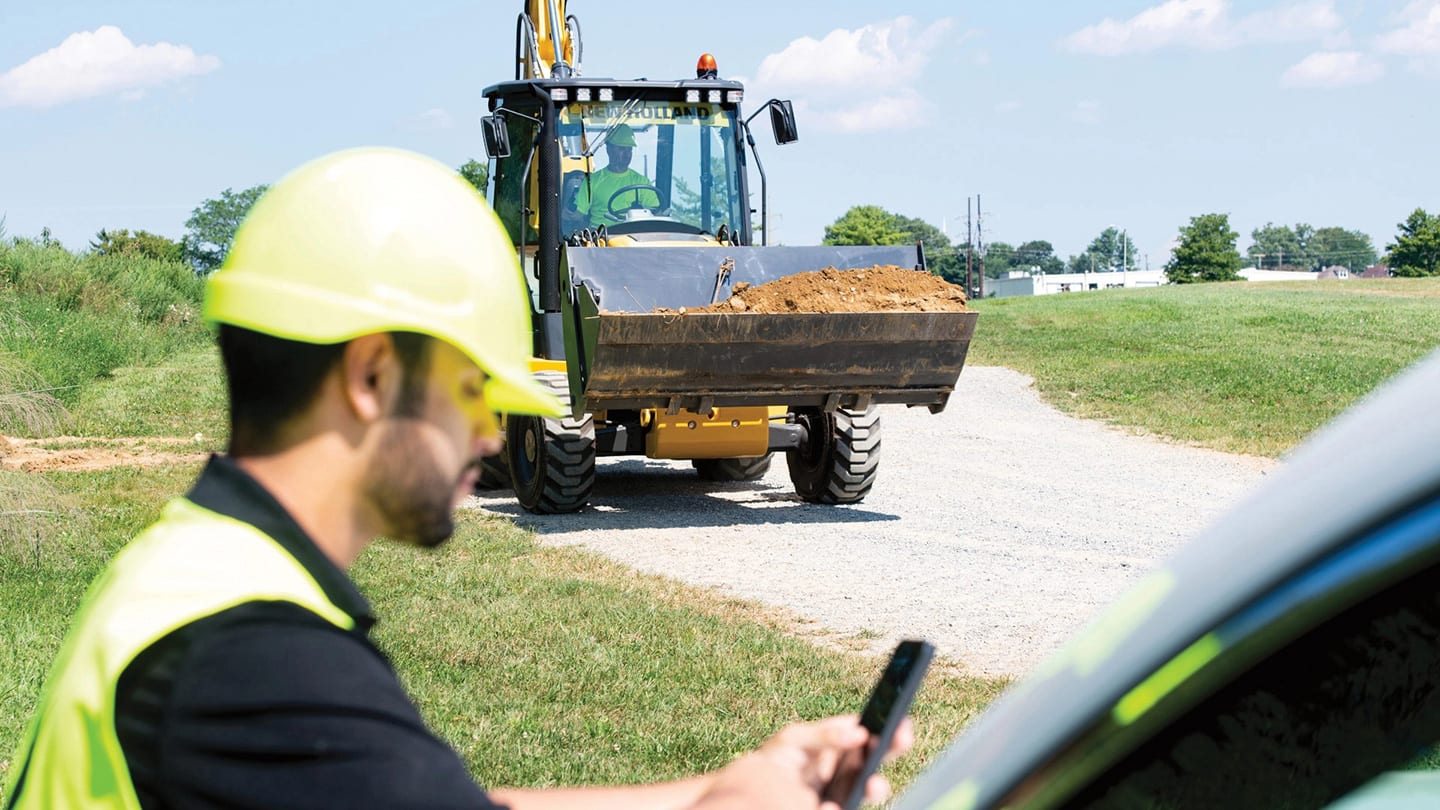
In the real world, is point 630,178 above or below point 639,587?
above

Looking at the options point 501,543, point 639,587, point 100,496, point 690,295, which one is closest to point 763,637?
point 639,587

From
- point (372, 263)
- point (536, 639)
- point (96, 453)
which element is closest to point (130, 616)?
point (372, 263)

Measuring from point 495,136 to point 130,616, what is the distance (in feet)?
33.8

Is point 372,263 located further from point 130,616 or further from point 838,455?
point 838,455

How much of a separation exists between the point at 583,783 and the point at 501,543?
4.70 meters

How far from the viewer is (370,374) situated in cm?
135

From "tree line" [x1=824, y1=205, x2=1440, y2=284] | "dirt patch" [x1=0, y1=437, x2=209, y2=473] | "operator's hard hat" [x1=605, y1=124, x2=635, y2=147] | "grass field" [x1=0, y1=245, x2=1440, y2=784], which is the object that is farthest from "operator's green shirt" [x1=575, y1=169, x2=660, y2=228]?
"tree line" [x1=824, y1=205, x2=1440, y2=284]

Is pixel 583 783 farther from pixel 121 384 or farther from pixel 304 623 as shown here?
pixel 121 384

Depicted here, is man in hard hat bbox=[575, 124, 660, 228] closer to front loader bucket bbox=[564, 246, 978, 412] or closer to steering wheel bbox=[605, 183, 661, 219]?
steering wheel bbox=[605, 183, 661, 219]

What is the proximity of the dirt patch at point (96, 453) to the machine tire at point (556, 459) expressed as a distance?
→ 4.13 metres

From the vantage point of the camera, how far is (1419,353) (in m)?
28.0

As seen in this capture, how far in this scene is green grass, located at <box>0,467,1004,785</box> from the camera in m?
5.34

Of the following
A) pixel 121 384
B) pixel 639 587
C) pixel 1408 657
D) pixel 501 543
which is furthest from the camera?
pixel 121 384

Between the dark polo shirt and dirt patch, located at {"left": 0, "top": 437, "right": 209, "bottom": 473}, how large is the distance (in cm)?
1250
